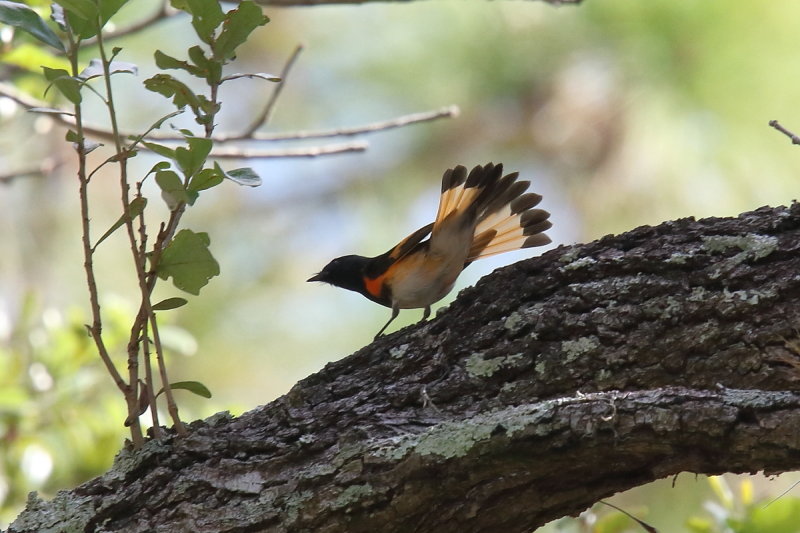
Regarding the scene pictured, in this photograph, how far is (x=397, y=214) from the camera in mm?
7637

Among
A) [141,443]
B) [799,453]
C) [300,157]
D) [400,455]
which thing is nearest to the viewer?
[799,453]

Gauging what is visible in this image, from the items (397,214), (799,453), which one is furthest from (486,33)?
(799,453)

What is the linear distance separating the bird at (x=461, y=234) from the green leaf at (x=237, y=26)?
1095 mm

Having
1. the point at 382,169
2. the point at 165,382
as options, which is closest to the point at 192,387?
the point at 165,382

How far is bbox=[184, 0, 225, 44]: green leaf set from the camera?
1809 mm

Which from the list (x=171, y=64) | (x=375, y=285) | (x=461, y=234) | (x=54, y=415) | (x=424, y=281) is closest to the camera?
(x=171, y=64)

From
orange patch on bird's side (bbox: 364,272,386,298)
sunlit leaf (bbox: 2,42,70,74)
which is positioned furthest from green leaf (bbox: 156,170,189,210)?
sunlit leaf (bbox: 2,42,70,74)

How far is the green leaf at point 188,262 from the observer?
1834 millimetres

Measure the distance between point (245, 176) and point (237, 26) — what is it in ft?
1.08

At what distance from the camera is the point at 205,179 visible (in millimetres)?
1777

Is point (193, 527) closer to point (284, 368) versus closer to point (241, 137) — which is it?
point (241, 137)

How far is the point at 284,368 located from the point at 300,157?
4737 millimetres

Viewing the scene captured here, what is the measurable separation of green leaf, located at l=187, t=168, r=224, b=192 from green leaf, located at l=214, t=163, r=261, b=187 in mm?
30

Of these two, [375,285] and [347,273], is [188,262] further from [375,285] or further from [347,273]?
[347,273]
